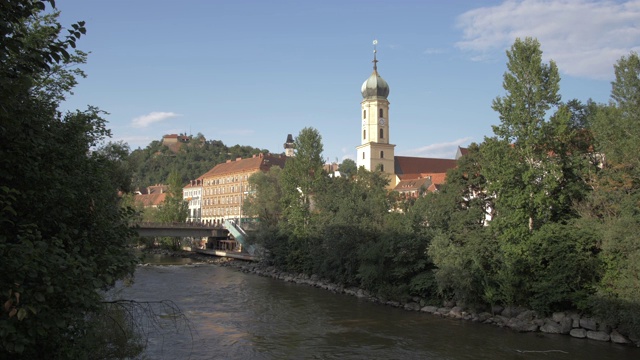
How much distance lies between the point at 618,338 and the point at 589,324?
1.56 m

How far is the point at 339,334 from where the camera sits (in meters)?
22.5

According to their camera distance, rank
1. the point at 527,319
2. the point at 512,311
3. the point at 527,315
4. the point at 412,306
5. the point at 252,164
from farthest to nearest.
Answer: the point at 252,164
the point at 412,306
the point at 512,311
the point at 527,315
the point at 527,319

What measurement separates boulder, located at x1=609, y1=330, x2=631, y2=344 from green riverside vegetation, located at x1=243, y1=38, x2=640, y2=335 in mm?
357

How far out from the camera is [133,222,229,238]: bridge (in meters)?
59.4

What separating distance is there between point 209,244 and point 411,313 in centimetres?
5385

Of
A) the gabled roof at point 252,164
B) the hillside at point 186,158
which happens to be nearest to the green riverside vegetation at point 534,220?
the gabled roof at point 252,164

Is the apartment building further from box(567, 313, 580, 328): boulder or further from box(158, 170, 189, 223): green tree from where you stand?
box(567, 313, 580, 328): boulder

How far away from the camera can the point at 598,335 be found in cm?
2172

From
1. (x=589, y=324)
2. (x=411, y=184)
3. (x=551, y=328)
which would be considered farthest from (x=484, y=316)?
(x=411, y=184)

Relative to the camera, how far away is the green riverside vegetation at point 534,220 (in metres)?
23.4

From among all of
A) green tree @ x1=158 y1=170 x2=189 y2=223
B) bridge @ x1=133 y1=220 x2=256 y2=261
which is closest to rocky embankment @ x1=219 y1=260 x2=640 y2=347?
bridge @ x1=133 y1=220 x2=256 y2=261

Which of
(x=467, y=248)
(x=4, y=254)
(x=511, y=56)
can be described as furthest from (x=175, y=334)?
(x=511, y=56)

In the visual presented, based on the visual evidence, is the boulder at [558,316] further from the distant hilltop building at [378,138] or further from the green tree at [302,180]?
the distant hilltop building at [378,138]

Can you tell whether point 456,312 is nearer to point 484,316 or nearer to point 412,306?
point 484,316
